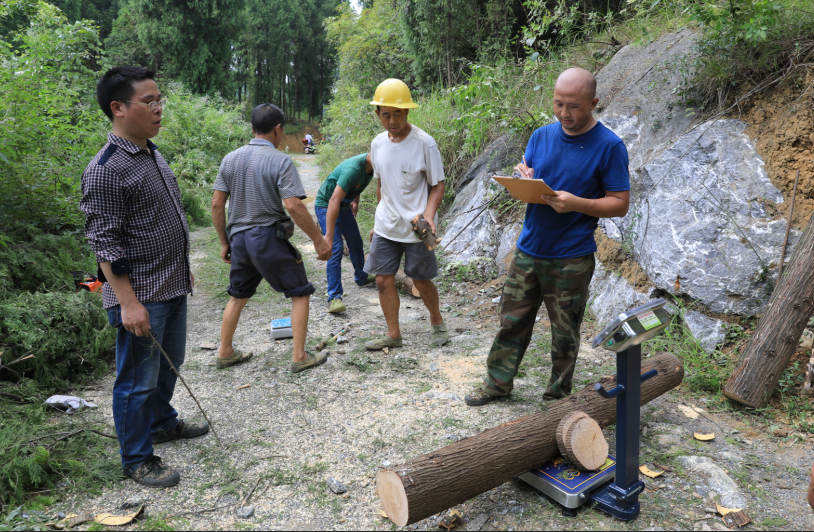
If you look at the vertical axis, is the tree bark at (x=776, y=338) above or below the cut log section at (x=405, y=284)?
above

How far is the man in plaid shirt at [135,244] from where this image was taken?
2.46 metres

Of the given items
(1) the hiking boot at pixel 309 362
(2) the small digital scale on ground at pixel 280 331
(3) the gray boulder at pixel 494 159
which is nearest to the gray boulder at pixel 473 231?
(3) the gray boulder at pixel 494 159

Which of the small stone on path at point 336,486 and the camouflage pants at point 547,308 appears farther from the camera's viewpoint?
the camouflage pants at point 547,308

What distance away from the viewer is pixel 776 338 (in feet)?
Answer: 10.9

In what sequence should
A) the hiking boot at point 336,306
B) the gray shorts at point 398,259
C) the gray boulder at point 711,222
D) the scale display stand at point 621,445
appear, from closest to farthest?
the scale display stand at point 621,445 < the gray boulder at point 711,222 < the gray shorts at point 398,259 < the hiking boot at point 336,306

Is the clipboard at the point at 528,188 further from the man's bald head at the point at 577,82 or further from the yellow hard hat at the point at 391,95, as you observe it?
the yellow hard hat at the point at 391,95

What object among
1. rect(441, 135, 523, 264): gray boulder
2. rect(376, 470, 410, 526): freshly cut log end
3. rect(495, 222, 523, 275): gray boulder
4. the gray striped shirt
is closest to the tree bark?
rect(376, 470, 410, 526): freshly cut log end

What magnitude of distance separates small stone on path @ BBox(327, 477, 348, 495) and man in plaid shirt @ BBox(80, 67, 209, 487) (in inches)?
34.1

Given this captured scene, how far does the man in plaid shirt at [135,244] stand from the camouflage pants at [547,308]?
2003 millimetres

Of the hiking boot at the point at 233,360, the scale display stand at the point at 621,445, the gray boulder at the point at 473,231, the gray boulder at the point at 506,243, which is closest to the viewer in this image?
the scale display stand at the point at 621,445

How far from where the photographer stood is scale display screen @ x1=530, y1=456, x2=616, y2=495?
246 cm

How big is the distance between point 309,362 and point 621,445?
264 centimetres

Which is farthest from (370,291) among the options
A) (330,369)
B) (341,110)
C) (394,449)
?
(341,110)

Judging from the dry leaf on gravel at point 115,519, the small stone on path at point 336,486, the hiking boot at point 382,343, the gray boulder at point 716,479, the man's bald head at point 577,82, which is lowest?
the dry leaf on gravel at point 115,519
